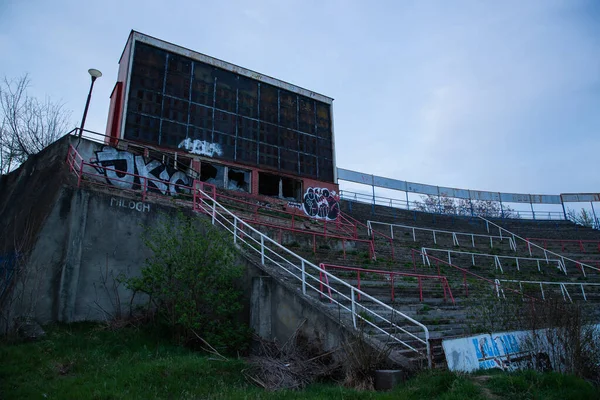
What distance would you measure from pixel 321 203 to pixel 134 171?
11.6m

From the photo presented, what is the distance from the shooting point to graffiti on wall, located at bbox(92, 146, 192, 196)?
14945 mm

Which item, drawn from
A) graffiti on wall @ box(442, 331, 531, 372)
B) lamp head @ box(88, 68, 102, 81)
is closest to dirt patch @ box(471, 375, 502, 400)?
graffiti on wall @ box(442, 331, 531, 372)

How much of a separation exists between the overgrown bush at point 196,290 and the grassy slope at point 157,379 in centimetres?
64

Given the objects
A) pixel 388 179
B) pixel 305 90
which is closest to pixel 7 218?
pixel 305 90

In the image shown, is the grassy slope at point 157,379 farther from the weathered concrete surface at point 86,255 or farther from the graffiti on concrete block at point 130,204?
the graffiti on concrete block at point 130,204

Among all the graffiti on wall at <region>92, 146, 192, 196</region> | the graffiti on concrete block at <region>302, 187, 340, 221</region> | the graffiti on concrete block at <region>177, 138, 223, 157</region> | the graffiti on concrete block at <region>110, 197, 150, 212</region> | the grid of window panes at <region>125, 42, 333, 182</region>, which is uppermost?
the grid of window panes at <region>125, 42, 333, 182</region>

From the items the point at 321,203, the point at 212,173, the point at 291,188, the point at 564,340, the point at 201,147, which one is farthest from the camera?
the point at 321,203

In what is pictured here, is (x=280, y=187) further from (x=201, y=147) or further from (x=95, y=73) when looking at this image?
(x=95, y=73)

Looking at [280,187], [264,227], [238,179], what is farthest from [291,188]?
[264,227]

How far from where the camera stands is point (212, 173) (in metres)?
→ 21.5

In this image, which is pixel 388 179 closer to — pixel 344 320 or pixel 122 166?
pixel 122 166

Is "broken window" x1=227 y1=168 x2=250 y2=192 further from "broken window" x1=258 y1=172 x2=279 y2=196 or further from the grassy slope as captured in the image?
the grassy slope

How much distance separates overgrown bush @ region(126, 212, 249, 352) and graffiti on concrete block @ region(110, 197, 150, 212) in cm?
225

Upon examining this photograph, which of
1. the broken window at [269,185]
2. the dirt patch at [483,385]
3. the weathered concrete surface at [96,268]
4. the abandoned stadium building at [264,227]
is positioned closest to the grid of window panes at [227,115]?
the abandoned stadium building at [264,227]
